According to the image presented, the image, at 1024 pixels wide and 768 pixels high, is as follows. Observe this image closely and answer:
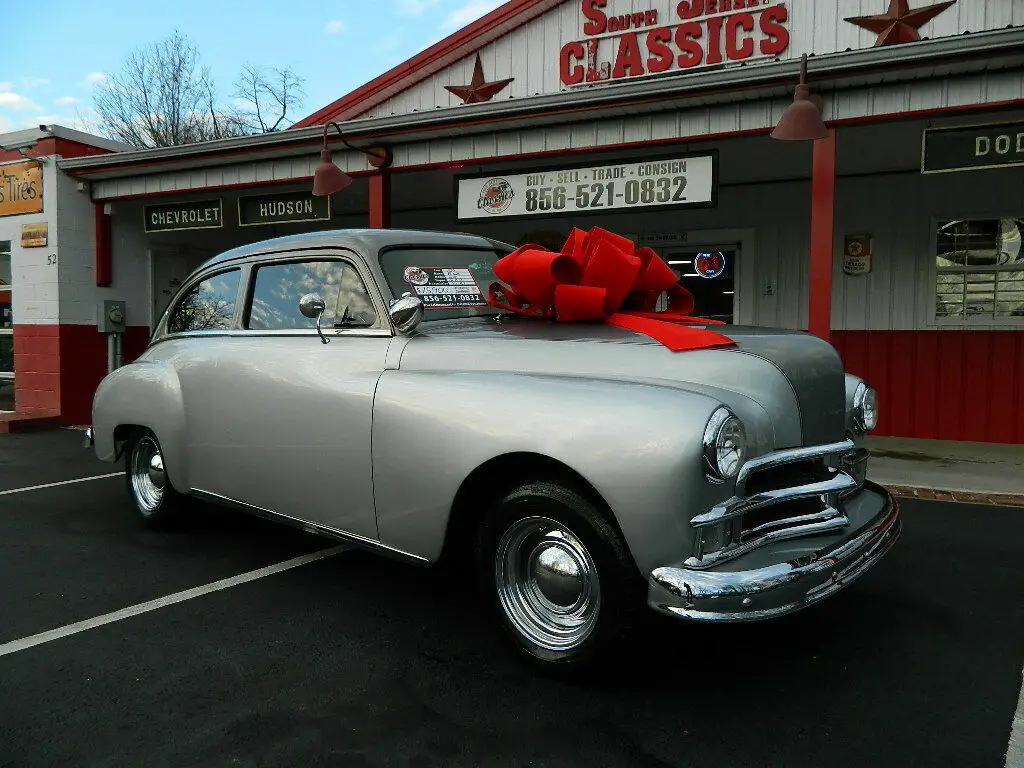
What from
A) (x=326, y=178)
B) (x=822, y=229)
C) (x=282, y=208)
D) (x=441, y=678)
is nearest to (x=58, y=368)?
(x=282, y=208)

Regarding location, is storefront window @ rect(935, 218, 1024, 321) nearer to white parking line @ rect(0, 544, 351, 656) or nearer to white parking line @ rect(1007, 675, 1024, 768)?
white parking line @ rect(1007, 675, 1024, 768)

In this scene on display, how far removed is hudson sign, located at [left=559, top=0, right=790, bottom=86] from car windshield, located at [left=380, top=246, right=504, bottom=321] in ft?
24.0

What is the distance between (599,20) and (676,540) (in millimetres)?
9842

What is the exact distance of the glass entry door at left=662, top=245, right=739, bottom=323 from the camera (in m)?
9.79

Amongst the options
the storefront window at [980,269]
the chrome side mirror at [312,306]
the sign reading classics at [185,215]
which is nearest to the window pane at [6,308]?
the sign reading classics at [185,215]

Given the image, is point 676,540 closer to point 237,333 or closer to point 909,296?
point 237,333

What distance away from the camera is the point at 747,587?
2275mm

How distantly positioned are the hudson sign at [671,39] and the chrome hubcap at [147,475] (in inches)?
311

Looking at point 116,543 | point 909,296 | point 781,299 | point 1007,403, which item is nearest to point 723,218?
point 781,299

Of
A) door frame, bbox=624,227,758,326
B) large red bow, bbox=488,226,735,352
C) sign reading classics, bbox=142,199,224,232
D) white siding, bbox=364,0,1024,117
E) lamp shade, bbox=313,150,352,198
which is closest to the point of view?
large red bow, bbox=488,226,735,352

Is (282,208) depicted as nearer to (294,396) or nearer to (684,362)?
(294,396)

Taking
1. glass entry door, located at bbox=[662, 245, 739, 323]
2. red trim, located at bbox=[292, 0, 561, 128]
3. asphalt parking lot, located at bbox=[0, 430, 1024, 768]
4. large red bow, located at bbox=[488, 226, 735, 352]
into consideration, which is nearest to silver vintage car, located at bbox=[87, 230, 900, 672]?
large red bow, located at bbox=[488, 226, 735, 352]

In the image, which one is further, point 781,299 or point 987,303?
point 781,299

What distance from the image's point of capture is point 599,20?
34.9 ft
